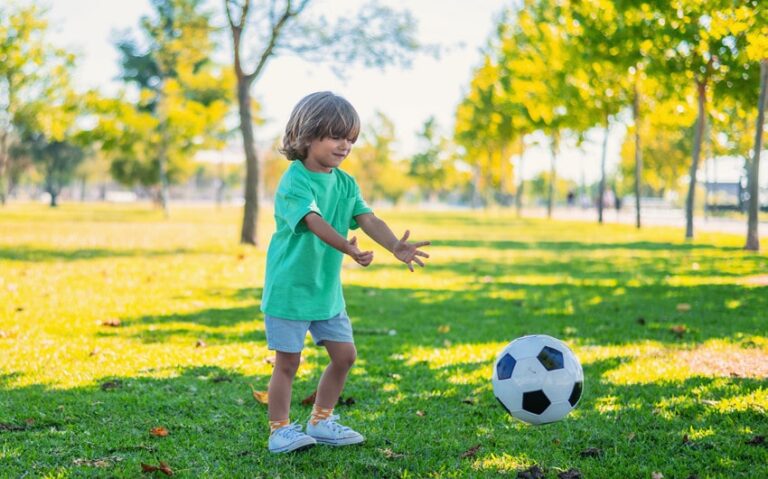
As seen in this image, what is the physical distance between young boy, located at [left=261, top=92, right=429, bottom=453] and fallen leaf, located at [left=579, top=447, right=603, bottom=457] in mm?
1199

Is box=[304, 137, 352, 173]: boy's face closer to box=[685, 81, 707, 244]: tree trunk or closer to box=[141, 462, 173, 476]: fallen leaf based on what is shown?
box=[141, 462, 173, 476]: fallen leaf

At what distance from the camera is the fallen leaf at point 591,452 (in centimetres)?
383

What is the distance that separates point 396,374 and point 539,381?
184cm

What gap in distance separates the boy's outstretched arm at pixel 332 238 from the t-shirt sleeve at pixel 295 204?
0.05 m

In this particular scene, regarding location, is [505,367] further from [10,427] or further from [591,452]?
[10,427]

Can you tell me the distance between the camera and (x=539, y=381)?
13.6 feet

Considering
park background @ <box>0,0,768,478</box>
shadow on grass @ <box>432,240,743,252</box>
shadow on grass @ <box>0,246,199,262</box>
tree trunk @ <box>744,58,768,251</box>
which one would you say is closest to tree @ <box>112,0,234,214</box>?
park background @ <box>0,0,768,478</box>

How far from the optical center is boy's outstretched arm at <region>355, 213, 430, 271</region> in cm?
378

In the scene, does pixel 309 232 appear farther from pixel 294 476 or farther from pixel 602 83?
pixel 602 83

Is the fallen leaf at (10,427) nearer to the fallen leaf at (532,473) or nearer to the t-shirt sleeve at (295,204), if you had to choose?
the t-shirt sleeve at (295,204)

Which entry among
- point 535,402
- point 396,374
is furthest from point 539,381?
point 396,374

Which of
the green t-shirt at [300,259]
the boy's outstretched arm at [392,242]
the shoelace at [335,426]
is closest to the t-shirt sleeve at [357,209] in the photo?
the boy's outstretched arm at [392,242]

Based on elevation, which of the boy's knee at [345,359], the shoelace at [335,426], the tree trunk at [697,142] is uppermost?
the tree trunk at [697,142]

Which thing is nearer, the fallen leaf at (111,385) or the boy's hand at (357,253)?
the boy's hand at (357,253)
